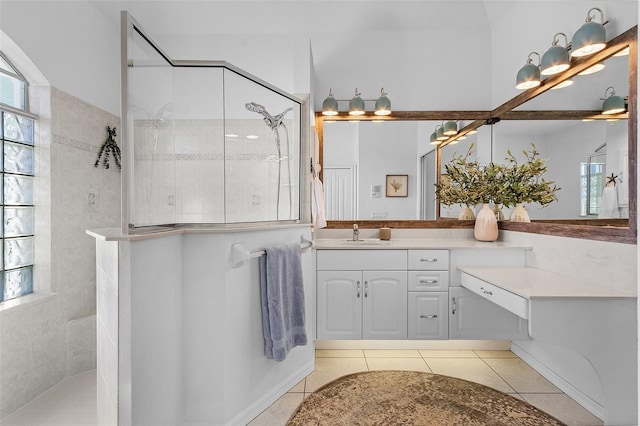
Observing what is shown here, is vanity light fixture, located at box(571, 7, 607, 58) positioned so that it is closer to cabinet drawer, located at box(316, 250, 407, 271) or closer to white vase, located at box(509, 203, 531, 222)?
white vase, located at box(509, 203, 531, 222)

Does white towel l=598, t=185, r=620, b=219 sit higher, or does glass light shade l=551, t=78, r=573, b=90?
glass light shade l=551, t=78, r=573, b=90

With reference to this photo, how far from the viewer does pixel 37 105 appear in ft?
7.78

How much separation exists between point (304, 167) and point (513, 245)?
179 cm

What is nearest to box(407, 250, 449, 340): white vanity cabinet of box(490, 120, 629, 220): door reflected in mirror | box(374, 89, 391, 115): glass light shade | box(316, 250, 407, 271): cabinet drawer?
box(316, 250, 407, 271): cabinet drawer

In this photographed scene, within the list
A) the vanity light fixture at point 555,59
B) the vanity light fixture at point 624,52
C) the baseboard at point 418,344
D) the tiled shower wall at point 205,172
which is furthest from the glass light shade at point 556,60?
the baseboard at point 418,344

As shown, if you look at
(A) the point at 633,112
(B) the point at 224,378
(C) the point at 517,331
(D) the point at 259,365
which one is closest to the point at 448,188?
(C) the point at 517,331

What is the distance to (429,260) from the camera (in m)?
2.63

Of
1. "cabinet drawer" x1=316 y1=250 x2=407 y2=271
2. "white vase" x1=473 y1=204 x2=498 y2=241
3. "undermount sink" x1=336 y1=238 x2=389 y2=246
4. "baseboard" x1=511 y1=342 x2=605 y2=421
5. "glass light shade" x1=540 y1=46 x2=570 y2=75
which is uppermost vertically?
"glass light shade" x1=540 y1=46 x2=570 y2=75

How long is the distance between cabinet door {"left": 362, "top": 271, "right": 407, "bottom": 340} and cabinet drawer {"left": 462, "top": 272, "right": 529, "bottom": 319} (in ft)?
1.52

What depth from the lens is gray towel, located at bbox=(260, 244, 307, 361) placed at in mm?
1981

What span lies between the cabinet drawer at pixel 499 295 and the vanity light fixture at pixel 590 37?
56.9 inches

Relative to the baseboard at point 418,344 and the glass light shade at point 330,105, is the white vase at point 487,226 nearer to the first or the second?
the baseboard at point 418,344

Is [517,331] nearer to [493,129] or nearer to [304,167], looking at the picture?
[493,129]

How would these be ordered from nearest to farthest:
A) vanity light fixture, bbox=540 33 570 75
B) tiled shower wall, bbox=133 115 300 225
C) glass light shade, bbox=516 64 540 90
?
tiled shower wall, bbox=133 115 300 225, vanity light fixture, bbox=540 33 570 75, glass light shade, bbox=516 64 540 90
